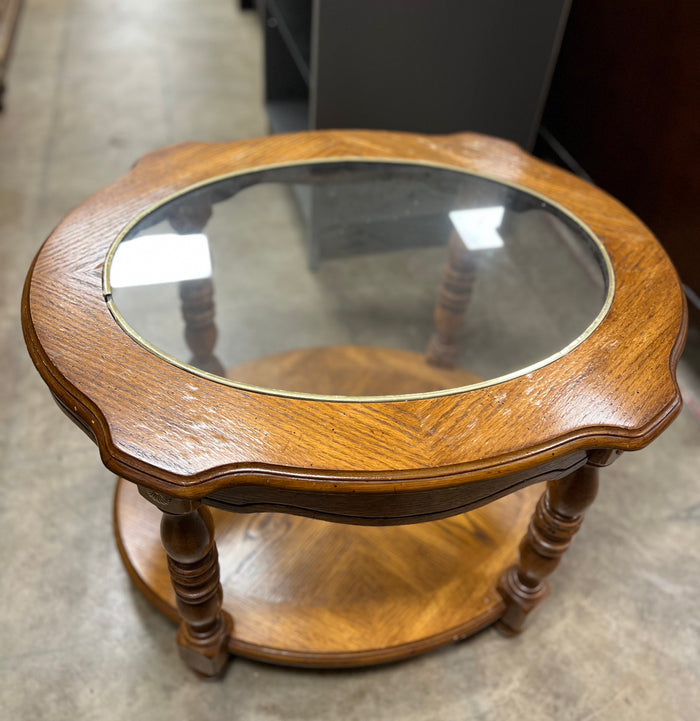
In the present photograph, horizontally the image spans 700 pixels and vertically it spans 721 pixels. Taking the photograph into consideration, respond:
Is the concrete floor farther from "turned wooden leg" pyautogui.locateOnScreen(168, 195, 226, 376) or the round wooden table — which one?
"turned wooden leg" pyautogui.locateOnScreen(168, 195, 226, 376)

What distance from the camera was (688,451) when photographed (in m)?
1.47

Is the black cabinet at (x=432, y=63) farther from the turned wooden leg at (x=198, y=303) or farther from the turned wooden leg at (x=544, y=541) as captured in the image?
the turned wooden leg at (x=544, y=541)

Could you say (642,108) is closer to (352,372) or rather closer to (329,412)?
(352,372)

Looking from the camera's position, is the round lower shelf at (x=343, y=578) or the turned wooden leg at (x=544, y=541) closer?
the turned wooden leg at (x=544, y=541)

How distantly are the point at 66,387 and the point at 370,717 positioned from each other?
0.64m

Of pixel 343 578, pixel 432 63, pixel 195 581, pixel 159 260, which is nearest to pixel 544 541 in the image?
pixel 343 578

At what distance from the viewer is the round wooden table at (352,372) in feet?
2.41

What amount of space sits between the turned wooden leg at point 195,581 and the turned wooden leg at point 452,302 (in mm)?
600

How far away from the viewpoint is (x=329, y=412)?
758 millimetres

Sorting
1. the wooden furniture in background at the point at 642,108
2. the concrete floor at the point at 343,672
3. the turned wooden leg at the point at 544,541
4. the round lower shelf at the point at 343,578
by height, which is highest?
the wooden furniture in background at the point at 642,108

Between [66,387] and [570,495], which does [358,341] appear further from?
[66,387]

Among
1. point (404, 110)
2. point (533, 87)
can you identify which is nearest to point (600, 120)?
point (533, 87)

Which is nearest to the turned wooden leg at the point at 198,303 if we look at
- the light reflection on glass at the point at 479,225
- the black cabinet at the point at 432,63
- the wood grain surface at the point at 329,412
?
the wood grain surface at the point at 329,412

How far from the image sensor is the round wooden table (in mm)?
734
